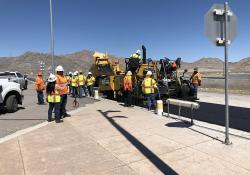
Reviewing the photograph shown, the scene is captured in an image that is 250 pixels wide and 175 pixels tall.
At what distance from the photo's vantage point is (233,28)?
7.41 metres

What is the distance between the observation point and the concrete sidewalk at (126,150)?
6000mm

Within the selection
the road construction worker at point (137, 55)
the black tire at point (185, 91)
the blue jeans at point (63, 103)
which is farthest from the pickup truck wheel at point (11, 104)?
the black tire at point (185, 91)

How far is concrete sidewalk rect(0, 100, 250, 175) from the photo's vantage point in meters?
6.00

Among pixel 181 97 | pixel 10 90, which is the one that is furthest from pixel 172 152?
pixel 181 97

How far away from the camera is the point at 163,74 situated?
56.5 ft

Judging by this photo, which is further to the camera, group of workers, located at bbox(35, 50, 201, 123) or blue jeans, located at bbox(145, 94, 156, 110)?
blue jeans, located at bbox(145, 94, 156, 110)

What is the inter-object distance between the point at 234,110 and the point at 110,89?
772 cm

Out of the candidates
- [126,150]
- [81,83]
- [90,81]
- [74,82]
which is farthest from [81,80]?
[126,150]

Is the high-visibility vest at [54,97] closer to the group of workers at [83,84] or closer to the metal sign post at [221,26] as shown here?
the metal sign post at [221,26]

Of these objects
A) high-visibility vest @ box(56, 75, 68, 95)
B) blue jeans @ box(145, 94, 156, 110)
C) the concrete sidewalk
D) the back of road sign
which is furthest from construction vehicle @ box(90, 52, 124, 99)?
the back of road sign

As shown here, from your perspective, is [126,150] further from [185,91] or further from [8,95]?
[185,91]

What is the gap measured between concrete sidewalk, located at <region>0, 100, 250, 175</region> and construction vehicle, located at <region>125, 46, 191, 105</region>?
253 inches

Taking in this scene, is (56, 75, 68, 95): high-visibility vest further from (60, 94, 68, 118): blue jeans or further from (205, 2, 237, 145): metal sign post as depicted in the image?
(205, 2, 237, 145): metal sign post

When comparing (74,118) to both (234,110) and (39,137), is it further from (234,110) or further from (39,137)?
(234,110)
